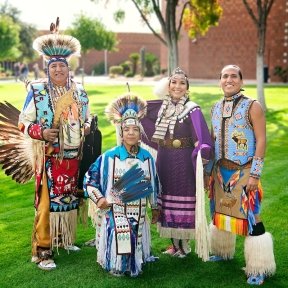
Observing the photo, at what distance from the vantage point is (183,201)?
174 inches

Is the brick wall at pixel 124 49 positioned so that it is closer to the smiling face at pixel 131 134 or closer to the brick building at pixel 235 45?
the brick building at pixel 235 45

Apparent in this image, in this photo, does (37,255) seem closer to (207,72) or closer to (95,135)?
(95,135)

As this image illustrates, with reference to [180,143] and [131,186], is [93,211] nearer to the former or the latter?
[131,186]

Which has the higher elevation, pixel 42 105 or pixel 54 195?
pixel 42 105

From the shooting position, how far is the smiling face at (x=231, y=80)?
4.10 metres

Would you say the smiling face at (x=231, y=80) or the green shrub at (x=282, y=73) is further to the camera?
the green shrub at (x=282, y=73)

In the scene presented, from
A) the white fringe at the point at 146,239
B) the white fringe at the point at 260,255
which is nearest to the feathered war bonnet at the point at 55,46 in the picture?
the white fringe at the point at 146,239

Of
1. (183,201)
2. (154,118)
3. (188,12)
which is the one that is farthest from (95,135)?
(188,12)

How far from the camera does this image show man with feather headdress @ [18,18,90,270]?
430 centimetres

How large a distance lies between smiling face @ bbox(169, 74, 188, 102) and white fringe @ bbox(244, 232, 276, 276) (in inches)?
53.3

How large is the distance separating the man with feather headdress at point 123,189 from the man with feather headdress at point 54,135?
0.35m

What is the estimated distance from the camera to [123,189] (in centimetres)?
416

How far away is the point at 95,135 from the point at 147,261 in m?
1.26

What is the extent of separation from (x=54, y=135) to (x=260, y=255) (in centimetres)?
196
